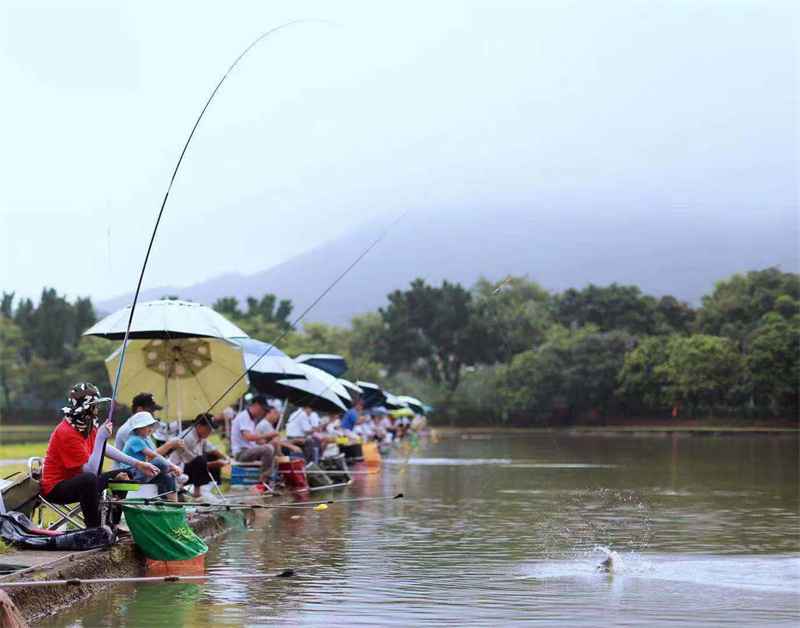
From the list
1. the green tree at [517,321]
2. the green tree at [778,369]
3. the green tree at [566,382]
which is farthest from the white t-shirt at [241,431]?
the green tree at [566,382]

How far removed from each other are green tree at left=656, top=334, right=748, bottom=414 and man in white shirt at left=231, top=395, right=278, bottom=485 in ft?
210

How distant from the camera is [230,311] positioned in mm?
107000

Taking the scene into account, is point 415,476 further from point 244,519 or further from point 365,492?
point 244,519

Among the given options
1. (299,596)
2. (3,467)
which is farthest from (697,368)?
(299,596)

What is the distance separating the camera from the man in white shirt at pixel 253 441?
18.9m

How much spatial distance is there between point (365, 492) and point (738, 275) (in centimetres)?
8256

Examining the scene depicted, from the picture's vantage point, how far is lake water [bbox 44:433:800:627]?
9.34 m

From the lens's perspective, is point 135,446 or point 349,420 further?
point 349,420

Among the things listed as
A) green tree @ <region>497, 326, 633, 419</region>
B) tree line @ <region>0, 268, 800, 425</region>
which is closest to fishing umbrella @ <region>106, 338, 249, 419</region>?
tree line @ <region>0, 268, 800, 425</region>

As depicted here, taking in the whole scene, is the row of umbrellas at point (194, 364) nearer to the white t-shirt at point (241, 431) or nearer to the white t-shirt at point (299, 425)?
the white t-shirt at point (299, 425)

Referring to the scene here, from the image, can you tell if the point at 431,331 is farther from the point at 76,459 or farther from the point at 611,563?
A: the point at 76,459

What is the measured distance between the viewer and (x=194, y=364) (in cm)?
1802

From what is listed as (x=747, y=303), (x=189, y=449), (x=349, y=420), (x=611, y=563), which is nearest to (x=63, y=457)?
(x=611, y=563)

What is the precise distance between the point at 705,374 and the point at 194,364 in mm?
66204
